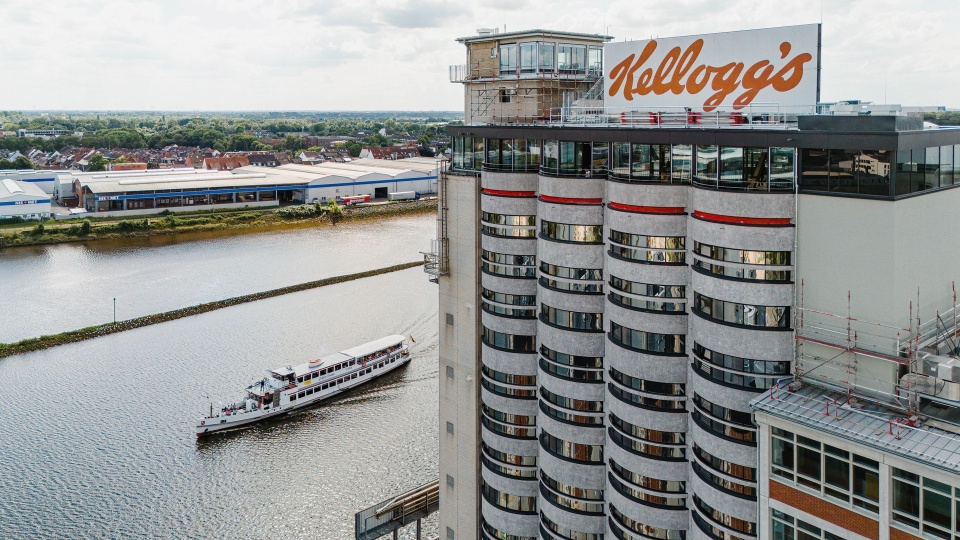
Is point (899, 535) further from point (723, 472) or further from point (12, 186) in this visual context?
point (12, 186)

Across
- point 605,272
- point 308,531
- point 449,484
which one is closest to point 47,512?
point 308,531

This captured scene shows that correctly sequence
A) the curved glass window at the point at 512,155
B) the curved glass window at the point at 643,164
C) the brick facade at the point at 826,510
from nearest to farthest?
the brick facade at the point at 826,510, the curved glass window at the point at 643,164, the curved glass window at the point at 512,155

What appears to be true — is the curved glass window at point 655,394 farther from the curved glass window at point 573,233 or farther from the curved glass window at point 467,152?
the curved glass window at point 467,152

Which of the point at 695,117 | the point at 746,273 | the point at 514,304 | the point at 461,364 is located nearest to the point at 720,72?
the point at 695,117

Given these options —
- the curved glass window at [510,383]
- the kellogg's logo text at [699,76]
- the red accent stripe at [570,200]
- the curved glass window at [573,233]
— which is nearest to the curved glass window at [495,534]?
the curved glass window at [510,383]

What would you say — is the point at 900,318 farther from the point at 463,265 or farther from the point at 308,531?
the point at 308,531

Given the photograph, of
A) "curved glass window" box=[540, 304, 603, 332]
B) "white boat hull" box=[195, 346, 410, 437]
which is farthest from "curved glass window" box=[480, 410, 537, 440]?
"white boat hull" box=[195, 346, 410, 437]

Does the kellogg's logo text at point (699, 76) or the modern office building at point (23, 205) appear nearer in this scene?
the kellogg's logo text at point (699, 76)
